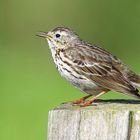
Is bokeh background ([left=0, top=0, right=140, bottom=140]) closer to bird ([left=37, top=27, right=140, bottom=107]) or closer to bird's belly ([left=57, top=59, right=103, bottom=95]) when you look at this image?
bird ([left=37, top=27, right=140, bottom=107])

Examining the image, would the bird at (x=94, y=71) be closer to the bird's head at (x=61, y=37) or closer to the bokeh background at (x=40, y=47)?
the bird's head at (x=61, y=37)

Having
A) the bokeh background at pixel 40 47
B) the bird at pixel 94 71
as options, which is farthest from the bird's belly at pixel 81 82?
the bokeh background at pixel 40 47

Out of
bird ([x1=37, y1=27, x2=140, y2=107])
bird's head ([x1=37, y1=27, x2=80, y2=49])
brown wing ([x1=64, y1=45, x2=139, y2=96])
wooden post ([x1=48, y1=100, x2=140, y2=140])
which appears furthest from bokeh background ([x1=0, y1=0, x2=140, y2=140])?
wooden post ([x1=48, y1=100, x2=140, y2=140])

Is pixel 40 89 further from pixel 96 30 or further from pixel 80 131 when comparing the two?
pixel 80 131

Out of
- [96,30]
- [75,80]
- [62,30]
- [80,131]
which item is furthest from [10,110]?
[80,131]

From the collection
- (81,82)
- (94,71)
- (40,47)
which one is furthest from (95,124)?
(40,47)

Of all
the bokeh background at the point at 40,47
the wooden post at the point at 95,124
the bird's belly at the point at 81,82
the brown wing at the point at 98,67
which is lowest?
the wooden post at the point at 95,124
